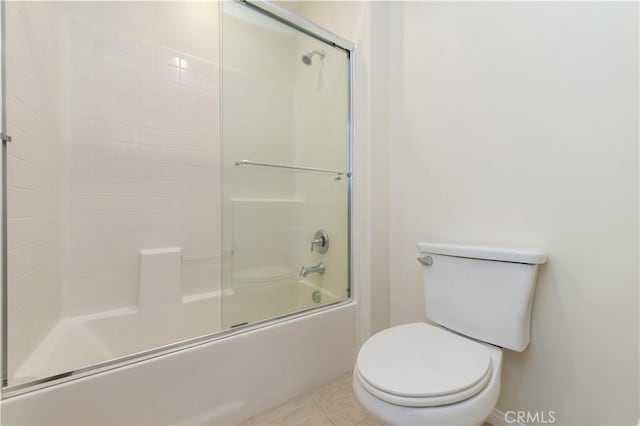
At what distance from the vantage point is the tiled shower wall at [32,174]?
0.88 meters

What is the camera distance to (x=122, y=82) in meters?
1.43

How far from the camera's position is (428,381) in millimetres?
696

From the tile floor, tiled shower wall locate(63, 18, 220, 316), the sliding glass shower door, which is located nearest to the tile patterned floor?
the tile floor

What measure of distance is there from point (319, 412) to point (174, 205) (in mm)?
1355


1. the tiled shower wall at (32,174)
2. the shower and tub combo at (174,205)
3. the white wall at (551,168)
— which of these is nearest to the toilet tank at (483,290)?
the white wall at (551,168)

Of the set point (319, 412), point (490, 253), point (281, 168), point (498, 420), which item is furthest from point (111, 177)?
point (498, 420)

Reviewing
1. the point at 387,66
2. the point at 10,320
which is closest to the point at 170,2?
the point at 387,66

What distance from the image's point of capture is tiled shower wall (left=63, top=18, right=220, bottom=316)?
1336mm

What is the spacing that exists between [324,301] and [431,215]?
71cm

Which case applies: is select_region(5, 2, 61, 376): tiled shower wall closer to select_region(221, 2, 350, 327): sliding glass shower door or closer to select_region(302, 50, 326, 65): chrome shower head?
select_region(221, 2, 350, 327): sliding glass shower door

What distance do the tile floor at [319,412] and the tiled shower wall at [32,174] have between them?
2.90ft

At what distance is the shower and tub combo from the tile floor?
64mm

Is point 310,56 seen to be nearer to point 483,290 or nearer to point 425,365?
point 483,290

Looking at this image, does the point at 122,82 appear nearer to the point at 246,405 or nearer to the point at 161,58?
the point at 161,58
